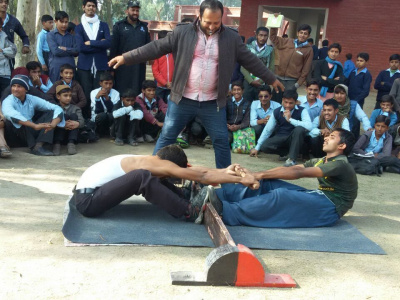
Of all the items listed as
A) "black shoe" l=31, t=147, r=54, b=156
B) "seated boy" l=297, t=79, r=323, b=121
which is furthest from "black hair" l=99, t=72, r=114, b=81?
"seated boy" l=297, t=79, r=323, b=121

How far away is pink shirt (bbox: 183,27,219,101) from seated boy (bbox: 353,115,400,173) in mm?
3237

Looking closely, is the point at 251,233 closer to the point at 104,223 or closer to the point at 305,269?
the point at 305,269

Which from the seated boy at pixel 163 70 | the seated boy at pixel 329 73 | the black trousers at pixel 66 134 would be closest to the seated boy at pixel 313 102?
the seated boy at pixel 329 73

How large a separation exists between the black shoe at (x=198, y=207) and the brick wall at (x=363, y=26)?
44.3 feet

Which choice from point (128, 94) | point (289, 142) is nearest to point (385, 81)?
point (289, 142)

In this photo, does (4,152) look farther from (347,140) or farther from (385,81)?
(385,81)

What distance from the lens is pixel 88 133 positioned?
25.1ft

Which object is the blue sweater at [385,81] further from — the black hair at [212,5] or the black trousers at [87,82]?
the black hair at [212,5]

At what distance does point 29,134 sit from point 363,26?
12.9 metres

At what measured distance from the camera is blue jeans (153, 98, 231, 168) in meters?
4.97

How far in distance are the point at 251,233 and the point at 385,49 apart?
45.8 feet

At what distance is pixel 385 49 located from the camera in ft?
53.3

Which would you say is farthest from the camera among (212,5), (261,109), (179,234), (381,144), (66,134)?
(261,109)

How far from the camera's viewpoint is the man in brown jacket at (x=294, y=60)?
8.26 m
